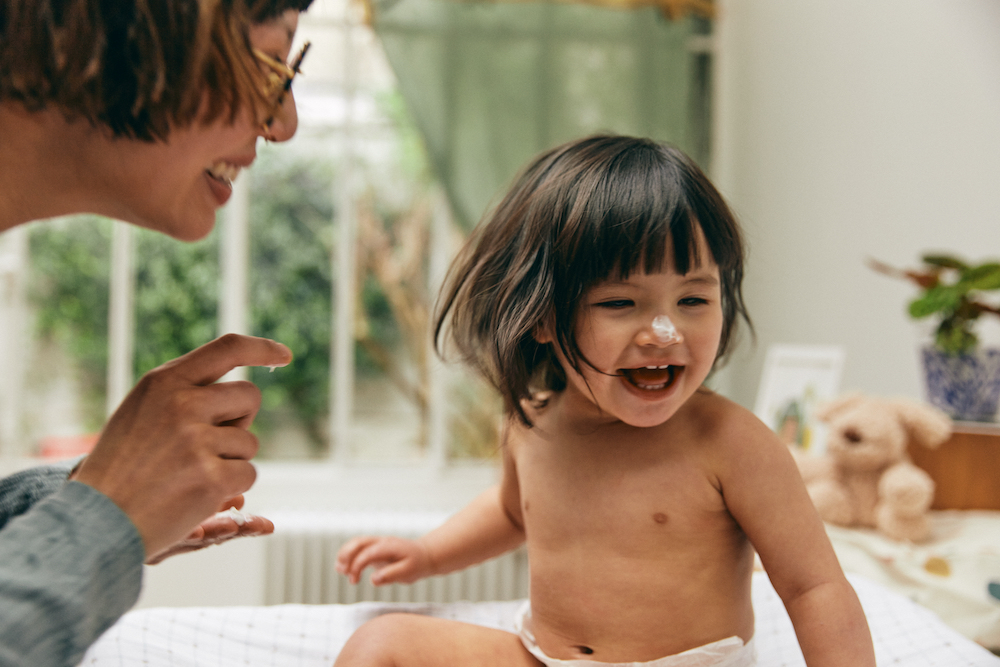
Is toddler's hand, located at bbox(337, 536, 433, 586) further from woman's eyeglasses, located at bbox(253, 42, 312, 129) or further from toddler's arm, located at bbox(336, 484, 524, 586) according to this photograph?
woman's eyeglasses, located at bbox(253, 42, 312, 129)

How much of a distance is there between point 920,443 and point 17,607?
1.32m

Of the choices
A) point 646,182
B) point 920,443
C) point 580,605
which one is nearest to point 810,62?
point 920,443

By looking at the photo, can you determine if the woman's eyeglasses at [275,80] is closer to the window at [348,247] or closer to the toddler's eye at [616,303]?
the toddler's eye at [616,303]

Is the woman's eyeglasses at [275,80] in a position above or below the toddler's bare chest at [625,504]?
above

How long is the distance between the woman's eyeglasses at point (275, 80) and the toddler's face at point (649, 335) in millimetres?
355

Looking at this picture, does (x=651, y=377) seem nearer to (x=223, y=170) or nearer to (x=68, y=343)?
(x=223, y=170)

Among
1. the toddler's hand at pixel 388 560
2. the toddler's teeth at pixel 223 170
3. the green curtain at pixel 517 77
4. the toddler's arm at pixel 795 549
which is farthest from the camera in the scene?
the green curtain at pixel 517 77

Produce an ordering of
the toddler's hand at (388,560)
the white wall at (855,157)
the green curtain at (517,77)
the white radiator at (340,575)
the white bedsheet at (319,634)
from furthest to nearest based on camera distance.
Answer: the green curtain at (517,77) → the white radiator at (340,575) → the white wall at (855,157) → the toddler's hand at (388,560) → the white bedsheet at (319,634)

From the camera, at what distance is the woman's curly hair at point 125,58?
445 millimetres

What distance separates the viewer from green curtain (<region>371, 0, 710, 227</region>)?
2451 millimetres

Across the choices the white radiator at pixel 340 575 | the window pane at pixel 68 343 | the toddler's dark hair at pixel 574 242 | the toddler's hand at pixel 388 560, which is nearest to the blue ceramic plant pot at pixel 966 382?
the toddler's dark hair at pixel 574 242

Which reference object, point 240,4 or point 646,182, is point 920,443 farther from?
point 240,4

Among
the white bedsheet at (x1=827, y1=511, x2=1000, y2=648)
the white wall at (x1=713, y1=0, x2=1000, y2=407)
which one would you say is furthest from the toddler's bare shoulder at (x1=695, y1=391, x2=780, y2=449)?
the white wall at (x1=713, y1=0, x2=1000, y2=407)

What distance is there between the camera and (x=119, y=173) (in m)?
0.51
